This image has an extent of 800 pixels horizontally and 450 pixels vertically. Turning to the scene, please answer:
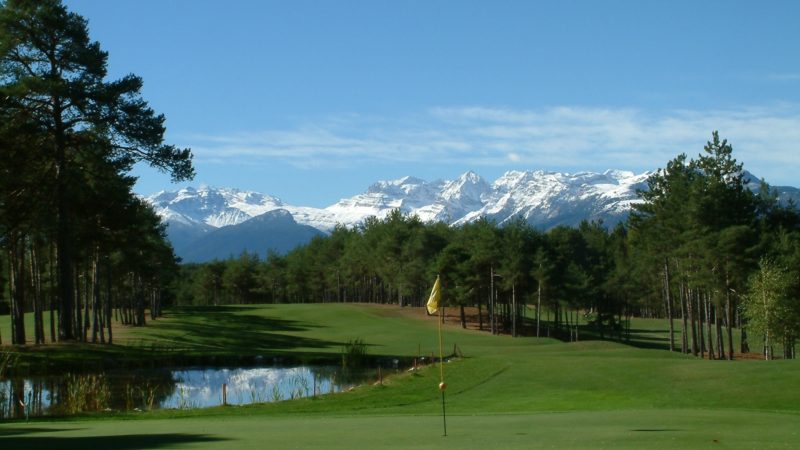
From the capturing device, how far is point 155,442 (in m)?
16.5

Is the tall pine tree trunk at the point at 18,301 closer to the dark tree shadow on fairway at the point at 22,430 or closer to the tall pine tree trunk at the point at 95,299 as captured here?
the tall pine tree trunk at the point at 95,299

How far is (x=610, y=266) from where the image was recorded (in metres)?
120

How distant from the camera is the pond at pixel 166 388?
1239 inches

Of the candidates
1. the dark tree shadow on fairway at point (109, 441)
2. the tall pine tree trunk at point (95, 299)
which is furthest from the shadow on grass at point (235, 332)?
the dark tree shadow on fairway at point (109, 441)

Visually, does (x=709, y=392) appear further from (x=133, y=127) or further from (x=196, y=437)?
(x=133, y=127)

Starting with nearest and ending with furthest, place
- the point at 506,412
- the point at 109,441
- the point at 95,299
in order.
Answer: the point at 109,441, the point at 506,412, the point at 95,299

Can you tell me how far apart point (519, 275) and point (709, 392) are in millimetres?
→ 56361

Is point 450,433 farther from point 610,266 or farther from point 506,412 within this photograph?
point 610,266

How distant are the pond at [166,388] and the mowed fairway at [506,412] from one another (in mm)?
3710

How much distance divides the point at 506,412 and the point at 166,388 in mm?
19765

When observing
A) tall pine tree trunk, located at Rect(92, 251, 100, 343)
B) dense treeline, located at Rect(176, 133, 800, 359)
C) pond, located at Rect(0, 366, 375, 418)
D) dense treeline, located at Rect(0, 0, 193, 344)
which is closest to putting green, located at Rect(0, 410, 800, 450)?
pond, located at Rect(0, 366, 375, 418)

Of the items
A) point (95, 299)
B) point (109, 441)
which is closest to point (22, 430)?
point (109, 441)

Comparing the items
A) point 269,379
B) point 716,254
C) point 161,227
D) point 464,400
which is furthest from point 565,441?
point 161,227

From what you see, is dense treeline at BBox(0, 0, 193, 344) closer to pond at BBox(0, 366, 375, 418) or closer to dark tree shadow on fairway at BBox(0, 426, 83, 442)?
pond at BBox(0, 366, 375, 418)
